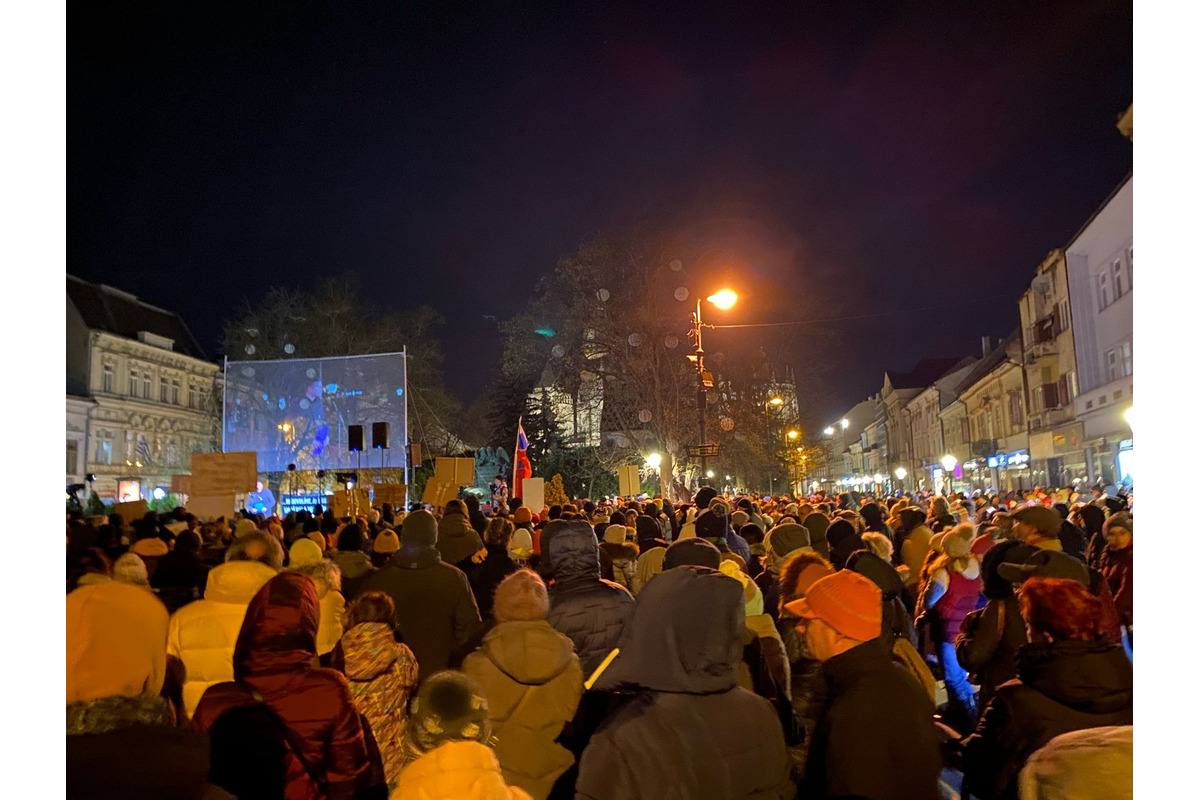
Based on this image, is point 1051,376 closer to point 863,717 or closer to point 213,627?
point 863,717

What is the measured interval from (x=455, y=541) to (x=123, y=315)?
175ft

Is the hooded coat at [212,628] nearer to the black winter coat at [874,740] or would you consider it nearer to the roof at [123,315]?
the black winter coat at [874,740]

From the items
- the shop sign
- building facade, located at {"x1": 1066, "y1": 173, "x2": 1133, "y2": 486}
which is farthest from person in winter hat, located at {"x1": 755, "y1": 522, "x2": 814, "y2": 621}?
the shop sign

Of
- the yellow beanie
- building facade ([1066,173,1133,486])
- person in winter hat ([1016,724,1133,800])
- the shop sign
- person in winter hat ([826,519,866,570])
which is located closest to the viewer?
person in winter hat ([1016,724,1133,800])

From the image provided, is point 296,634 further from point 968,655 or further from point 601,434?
Answer: point 601,434

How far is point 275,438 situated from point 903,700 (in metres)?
26.9

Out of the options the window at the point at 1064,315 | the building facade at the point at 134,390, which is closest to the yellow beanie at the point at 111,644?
the window at the point at 1064,315

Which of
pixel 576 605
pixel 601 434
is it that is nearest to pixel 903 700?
pixel 576 605

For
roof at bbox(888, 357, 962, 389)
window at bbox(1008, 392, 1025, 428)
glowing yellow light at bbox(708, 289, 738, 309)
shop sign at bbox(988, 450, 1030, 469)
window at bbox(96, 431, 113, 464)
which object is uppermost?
roof at bbox(888, 357, 962, 389)

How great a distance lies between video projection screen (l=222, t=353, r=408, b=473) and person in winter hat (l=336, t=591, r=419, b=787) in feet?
77.8

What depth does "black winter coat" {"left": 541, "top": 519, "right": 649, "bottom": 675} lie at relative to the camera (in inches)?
181

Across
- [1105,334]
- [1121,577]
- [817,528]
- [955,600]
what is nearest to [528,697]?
[955,600]

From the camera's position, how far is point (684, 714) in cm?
257

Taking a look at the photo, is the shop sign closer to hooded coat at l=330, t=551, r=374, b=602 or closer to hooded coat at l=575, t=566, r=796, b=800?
hooded coat at l=330, t=551, r=374, b=602
